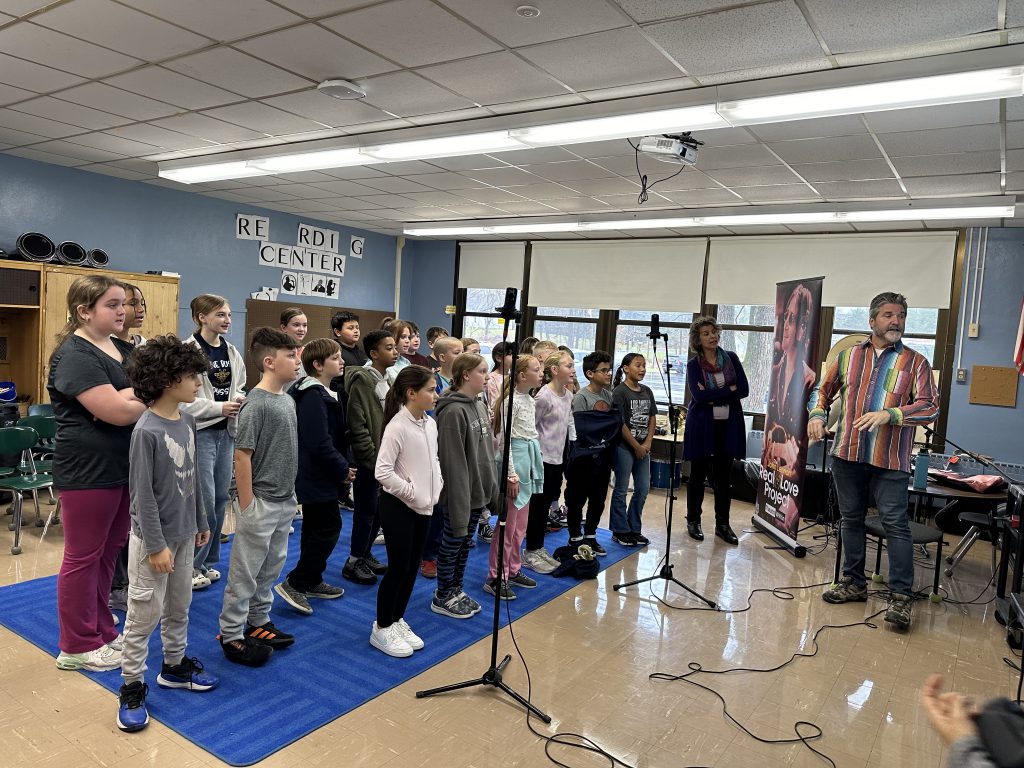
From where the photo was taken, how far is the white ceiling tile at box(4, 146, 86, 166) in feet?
19.9

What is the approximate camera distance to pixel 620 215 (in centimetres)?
748

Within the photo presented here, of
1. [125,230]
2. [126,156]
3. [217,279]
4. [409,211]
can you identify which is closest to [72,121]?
[126,156]

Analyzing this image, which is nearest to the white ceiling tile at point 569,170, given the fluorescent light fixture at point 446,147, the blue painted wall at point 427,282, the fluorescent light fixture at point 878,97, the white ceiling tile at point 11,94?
the fluorescent light fixture at point 446,147

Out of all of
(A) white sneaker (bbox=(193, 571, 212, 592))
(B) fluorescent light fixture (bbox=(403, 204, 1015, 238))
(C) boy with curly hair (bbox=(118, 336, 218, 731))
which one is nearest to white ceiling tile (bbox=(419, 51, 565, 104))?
(C) boy with curly hair (bbox=(118, 336, 218, 731))

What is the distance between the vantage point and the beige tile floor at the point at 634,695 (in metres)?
2.52

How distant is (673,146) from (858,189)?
88.7 inches

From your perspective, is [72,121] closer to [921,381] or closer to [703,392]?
[703,392]

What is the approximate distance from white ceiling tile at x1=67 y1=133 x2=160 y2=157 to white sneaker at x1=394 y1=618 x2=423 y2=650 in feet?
14.9

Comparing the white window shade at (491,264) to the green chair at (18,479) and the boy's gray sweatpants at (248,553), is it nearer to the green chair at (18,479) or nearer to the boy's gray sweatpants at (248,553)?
the green chair at (18,479)

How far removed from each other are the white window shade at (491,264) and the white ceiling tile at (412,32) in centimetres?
613

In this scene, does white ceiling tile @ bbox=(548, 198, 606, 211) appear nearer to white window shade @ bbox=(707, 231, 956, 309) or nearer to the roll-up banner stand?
white window shade @ bbox=(707, 231, 956, 309)

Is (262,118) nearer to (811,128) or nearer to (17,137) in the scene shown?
(17,137)

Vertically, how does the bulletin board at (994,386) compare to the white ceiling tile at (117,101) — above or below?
below

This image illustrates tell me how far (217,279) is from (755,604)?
6.66 metres
